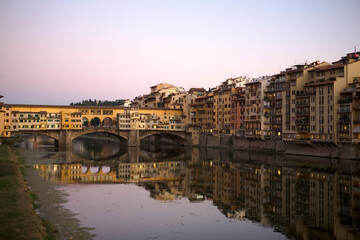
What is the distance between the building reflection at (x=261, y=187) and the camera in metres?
28.1

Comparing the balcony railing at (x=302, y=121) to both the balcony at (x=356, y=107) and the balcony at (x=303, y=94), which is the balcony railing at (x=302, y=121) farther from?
the balcony at (x=356, y=107)

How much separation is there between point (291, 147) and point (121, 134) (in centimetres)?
5044

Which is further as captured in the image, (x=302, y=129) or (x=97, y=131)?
(x=97, y=131)

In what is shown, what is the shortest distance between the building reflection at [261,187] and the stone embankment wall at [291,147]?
798cm

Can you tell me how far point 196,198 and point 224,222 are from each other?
343 inches

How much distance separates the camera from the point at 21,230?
20.2 metres

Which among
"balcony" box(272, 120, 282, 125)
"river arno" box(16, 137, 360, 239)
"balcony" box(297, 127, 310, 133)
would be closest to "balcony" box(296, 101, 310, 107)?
"balcony" box(297, 127, 310, 133)

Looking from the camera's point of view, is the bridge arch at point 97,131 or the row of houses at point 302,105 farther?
the bridge arch at point 97,131

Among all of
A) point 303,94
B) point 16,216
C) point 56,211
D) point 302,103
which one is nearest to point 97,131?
point 302,103

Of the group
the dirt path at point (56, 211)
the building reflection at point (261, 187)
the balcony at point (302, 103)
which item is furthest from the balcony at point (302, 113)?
the dirt path at point (56, 211)

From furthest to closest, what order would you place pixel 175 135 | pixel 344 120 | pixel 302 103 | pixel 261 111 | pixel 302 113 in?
pixel 175 135 < pixel 261 111 < pixel 302 103 < pixel 302 113 < pixel 344 120

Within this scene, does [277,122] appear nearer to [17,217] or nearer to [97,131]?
[97,131]

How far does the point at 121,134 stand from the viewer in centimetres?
10731

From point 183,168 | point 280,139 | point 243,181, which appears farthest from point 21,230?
point 280,139
